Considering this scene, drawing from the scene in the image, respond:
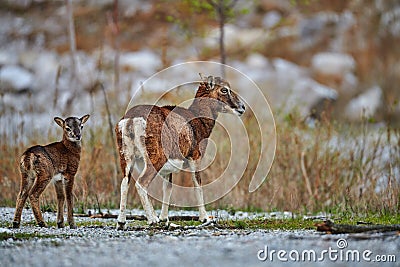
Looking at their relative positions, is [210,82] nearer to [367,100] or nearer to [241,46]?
[367,100]

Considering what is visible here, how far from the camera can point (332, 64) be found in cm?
2673

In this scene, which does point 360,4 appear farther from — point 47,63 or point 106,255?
point 106,255

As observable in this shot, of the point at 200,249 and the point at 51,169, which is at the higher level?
the point at 51,169

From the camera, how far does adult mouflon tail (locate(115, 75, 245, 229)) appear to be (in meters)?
6.30

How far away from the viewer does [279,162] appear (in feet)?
33.9

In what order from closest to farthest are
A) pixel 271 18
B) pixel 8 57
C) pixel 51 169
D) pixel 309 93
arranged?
1. pixel 51 169
2. pixel 309 93
3. pixel 8 57
4. pixel 271 18

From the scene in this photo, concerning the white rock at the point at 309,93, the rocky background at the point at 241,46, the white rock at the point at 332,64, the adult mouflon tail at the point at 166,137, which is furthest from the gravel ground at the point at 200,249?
the white rock at the point at 332,64

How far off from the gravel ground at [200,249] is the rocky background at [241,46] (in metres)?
16.2

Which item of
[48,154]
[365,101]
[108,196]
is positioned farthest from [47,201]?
[365,101]

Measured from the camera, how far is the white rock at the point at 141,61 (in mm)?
25344

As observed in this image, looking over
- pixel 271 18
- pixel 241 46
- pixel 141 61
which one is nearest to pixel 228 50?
pixel 241 46

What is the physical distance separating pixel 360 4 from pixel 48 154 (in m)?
21.7

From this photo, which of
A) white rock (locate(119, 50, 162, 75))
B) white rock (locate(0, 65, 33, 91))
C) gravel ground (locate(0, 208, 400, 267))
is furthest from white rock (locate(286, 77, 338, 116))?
gravel ground (locate(0, 208, 400, 267))

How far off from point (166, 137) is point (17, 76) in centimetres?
1924
